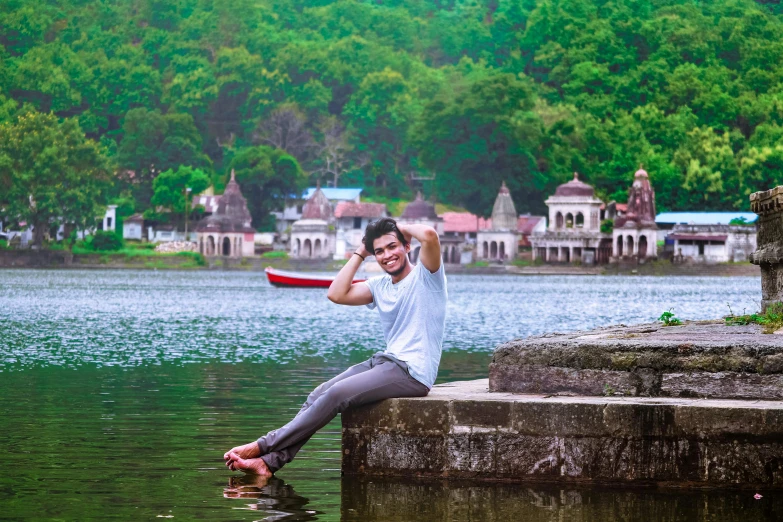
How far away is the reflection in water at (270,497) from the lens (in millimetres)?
9250

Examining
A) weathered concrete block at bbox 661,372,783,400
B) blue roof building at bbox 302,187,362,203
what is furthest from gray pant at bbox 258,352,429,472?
blue roof building at bbox 302,187,362,203

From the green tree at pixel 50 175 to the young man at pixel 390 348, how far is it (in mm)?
101023

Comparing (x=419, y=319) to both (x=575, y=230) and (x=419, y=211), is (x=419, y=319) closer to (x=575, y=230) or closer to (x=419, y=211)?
(x=575, y=230)

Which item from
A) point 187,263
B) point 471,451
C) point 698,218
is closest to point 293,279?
point 187,263

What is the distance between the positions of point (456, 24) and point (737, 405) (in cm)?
15953

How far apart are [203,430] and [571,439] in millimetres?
5005

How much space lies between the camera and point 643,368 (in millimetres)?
10133

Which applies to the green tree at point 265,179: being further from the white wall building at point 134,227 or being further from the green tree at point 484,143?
the green tree at point 484,143

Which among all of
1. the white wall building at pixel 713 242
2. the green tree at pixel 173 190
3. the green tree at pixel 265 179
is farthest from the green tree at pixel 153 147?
the white wall building at pixel 713 242

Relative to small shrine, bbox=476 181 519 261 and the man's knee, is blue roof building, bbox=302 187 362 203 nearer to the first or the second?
small shrine, bbox=476 181 519 261

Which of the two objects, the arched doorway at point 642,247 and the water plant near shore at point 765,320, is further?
the arched doorway at point 642,247

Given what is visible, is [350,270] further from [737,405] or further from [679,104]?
[679,104]

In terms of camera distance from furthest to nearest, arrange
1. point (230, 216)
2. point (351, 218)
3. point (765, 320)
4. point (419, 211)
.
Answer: point (351, 218) → point (230, 216) → point (419, 211) → point (765, 320)

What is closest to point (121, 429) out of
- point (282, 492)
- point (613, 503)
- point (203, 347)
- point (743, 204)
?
point (282, 492)
